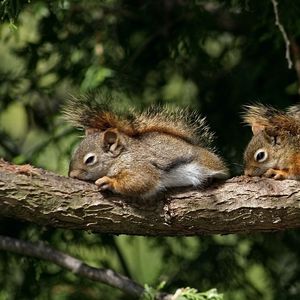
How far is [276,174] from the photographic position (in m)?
3.33

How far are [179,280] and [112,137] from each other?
105 centimetres

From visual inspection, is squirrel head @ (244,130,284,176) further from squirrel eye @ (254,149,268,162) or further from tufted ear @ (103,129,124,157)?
tufted ear @ (103,129,124,157)

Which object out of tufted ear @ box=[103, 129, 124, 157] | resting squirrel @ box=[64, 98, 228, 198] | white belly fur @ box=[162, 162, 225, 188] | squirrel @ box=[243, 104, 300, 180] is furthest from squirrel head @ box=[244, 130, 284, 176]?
tufted ear @ box=[103, 129, 124, 157]

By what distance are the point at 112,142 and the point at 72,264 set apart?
647mm

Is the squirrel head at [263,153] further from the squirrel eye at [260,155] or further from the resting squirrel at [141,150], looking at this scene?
the resting squirrel at [141,150]

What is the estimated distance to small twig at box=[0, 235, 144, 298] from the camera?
3621 millimetres

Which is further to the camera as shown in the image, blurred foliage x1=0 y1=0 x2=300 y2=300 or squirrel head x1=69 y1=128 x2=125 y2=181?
blurred foliage x1=0 y1=0 x2=300 y2=300

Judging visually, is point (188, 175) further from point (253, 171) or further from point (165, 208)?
point (253, 171)

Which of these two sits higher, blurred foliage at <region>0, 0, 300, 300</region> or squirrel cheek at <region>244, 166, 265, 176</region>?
blurred foliage at <region>0, 0, 300, 300</region>

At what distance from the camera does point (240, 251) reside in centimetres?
421

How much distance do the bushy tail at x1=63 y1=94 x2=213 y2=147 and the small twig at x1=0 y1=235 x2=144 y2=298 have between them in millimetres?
570

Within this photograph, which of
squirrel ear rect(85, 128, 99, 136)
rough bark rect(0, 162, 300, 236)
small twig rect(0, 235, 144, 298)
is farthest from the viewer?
small twig rect(0, 235, 144, 298)

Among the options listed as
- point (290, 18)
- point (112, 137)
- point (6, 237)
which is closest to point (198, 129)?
point (112, 137)

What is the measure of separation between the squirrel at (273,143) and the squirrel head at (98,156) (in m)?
0.47
